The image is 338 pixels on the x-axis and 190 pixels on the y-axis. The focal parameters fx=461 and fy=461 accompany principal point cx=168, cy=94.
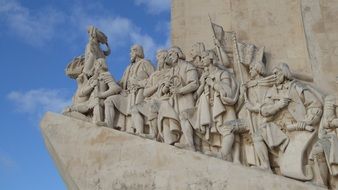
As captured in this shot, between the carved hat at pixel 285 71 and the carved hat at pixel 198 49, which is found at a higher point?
the carved hat at pixel 198 49

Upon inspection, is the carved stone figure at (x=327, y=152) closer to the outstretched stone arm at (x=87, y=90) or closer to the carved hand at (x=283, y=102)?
the carved hand at (x=283, y=102)

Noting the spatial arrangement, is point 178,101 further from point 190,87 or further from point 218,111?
point 218,111

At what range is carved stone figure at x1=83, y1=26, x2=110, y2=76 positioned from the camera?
378 inches

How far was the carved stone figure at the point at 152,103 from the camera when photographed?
26.1ft

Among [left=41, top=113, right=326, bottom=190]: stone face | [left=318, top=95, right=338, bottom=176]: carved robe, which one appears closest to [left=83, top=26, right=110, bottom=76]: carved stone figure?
[left=41, top=113, right=326, bottom=190]: stone face

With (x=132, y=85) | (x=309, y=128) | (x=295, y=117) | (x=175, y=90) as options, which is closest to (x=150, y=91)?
(x=132, y=85)

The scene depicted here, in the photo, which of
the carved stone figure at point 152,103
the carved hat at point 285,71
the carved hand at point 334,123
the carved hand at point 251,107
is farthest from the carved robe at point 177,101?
the carved hand at point 334,123

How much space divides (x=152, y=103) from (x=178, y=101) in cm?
47

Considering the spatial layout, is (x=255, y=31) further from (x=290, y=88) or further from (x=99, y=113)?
(x=99, y=113)

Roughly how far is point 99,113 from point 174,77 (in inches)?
61.5

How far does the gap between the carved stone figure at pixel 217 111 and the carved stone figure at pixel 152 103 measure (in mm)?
766

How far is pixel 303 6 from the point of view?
8.59 m

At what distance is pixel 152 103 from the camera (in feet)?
26.6

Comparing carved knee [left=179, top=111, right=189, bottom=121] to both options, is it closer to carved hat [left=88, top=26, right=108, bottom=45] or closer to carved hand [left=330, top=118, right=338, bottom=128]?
carved hand [left=330, top=118, right=338, bottom=128]
